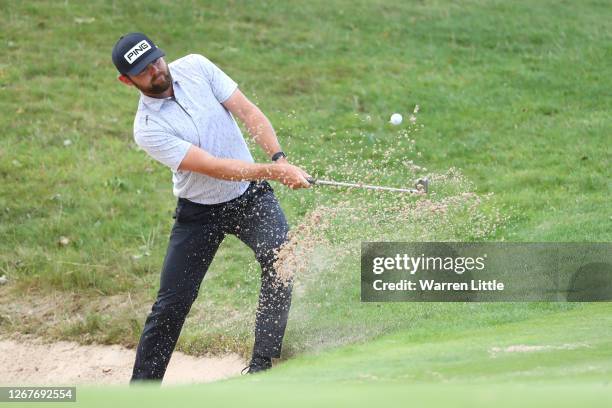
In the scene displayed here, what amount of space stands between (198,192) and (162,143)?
43 centimetres

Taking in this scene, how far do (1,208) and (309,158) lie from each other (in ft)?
11.1

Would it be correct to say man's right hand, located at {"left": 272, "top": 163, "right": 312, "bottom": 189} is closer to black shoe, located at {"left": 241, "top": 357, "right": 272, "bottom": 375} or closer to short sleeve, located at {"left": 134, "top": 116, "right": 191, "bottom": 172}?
short sleeve, located at {"left": 134, "top": 116, "right": 191, "bottom": 172}

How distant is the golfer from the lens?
677 cm

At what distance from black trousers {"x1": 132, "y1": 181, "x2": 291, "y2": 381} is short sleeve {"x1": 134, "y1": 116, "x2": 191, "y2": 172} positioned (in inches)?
16.8

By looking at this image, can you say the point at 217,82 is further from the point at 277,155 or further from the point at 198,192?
the point at 198,192

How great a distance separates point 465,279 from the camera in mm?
8648

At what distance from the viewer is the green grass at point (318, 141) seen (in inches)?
342

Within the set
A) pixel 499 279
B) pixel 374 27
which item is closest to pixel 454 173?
pixel 499 279

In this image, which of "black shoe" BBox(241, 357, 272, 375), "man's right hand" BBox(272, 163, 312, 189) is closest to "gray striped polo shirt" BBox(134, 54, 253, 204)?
"man's right hand" BBox(272, 163, 312, 189)

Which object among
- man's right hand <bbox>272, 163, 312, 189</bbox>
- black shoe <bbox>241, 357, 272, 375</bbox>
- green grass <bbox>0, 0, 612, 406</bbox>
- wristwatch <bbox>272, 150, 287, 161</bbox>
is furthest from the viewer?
green grass <bbox>0, 0, 612, 406</bbox>

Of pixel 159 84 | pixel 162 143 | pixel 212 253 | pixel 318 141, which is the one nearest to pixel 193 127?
pixel 162 143

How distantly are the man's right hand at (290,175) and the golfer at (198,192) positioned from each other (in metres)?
0.16

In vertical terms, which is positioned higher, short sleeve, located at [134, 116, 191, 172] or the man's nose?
the man's nose

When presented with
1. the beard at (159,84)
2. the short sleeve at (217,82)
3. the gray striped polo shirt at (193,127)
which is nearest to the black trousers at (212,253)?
the gray striped polo shirt at (193,127)
